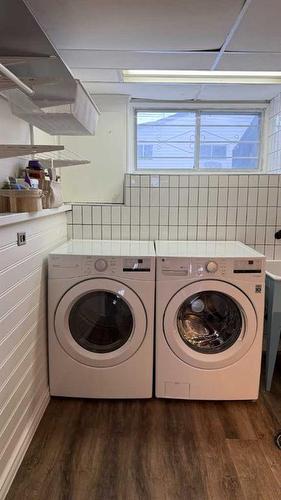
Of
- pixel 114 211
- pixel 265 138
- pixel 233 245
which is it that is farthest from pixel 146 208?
pixel 265 138

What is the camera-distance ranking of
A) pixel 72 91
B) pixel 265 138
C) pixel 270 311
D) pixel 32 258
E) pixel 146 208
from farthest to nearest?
pixel 265 138, pixel 146 208, pixel 270 311, pixel 32 258, pixel 72 91

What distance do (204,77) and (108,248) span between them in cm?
139

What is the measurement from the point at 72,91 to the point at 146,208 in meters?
1.22

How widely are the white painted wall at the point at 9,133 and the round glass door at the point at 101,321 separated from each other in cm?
82

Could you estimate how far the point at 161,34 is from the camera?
1756 millimetres

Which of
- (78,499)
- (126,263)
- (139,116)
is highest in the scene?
(139,116)

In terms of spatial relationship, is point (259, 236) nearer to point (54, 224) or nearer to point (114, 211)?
point (114, 211)

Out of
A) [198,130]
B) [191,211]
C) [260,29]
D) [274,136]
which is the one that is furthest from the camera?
[198,130]

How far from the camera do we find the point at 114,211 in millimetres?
2705

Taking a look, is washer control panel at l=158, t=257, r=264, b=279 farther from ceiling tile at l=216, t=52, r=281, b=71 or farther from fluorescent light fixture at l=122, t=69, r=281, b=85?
fluorescent light fixture at l=122, t=69, r=281, b=85

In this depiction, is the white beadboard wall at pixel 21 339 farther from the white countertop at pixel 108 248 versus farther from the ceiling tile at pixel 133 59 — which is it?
the ceiling tile at pixel 133 59

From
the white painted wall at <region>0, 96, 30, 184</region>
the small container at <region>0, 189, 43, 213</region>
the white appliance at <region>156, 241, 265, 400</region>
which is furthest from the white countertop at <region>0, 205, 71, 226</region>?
the white appliance at <region>156, 241, 265, 400</region>

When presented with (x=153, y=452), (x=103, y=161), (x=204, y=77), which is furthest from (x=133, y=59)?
(x=153, y=452)

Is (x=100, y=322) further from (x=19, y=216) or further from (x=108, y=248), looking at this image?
(x=19, y=216)
